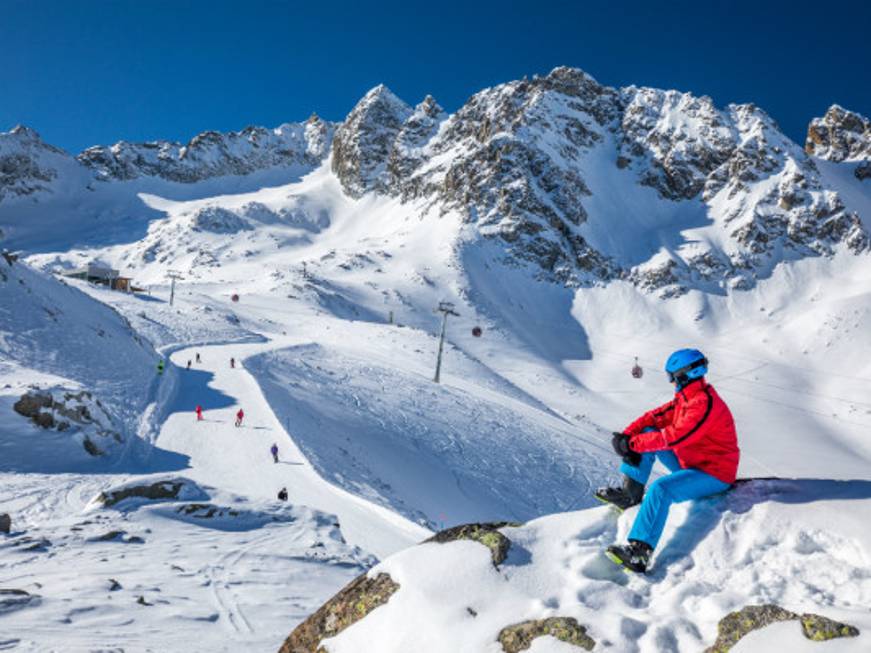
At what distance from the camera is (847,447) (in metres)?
77.8

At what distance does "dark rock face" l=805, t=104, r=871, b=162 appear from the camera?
182500 millimetres

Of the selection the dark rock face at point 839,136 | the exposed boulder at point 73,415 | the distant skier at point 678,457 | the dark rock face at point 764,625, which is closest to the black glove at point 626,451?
the distant skier at point 678,457

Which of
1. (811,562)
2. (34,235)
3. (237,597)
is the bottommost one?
(237,597)

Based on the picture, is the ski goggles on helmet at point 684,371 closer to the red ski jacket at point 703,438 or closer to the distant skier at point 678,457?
the distant skier at point 678,457

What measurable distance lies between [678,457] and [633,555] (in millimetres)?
1108

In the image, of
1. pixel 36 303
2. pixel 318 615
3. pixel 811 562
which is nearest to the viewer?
pixel 811 562

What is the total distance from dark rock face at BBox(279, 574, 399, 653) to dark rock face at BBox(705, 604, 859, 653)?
241 centimetres

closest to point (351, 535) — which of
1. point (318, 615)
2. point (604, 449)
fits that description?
point (318, 615)

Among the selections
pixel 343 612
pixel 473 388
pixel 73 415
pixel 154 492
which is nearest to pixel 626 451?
pixel 343 612

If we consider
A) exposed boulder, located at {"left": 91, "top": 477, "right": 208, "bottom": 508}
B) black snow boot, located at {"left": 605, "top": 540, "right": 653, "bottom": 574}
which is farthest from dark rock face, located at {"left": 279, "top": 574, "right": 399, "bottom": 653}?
exposed boulder, located at {"left": 91, "top": 477, "right": 208, "bottom": 508}

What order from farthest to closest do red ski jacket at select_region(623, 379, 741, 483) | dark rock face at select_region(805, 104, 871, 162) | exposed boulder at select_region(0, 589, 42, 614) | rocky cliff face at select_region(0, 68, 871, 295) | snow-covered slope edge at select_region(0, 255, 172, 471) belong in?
dark rock face at select_region(805, 104, 871, 162) → rocky cliff face at select_region(0, 68, 871, 295) → snow-covered slope edge at select_region(0, 255, 172, 471) → exposed boulder at select_region(0, 589, 42, 614) → red ski jacket at select_region(623, 379, 741, 483)

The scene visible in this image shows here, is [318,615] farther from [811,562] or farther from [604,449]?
[604,449]

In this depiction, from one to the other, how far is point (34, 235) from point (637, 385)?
211371mm

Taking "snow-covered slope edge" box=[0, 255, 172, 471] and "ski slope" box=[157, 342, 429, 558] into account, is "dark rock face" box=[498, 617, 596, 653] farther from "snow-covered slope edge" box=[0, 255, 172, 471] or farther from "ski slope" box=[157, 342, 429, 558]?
"snow-covered slope edge" box=[0, 255, 172, 471]
